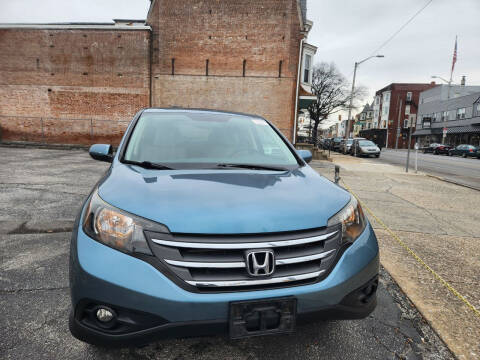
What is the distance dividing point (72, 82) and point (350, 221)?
21.2 meters

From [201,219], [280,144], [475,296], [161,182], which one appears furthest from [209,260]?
[475,296]

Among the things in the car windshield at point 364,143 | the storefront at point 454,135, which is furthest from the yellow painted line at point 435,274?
the storefront at point 454,135

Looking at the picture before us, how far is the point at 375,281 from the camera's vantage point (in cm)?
175

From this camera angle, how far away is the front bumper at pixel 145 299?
134 cm

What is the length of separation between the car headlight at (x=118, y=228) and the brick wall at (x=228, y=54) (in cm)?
1733

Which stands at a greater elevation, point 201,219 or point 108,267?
point 201,219

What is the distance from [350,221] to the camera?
1.78 meters

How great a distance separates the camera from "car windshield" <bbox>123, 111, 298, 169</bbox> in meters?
2.38

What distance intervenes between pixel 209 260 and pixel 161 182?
64 centimetres

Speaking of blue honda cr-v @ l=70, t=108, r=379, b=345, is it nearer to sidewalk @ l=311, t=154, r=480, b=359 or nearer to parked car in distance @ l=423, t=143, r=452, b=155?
sidewalk @ l=311, t=154, r=480, b=359

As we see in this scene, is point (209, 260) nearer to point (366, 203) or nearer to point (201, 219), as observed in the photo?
point (201, 219)

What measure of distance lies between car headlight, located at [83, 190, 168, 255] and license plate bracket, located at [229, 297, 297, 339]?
0.50m

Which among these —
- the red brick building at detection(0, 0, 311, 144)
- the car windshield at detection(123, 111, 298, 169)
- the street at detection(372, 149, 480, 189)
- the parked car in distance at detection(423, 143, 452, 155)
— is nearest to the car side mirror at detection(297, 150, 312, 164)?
the car windshield at detection(123, 111, 298, 169)

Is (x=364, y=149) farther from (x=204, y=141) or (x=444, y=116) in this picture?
(x=444, y=116)
